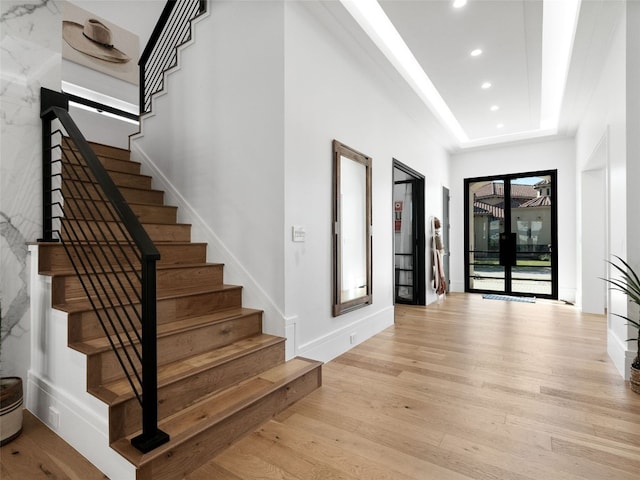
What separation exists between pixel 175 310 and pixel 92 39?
4364 mm

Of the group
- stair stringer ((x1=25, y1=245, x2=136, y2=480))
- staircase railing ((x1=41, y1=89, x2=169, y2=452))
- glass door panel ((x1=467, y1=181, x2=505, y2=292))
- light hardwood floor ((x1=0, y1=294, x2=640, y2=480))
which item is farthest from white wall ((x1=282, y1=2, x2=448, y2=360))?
glass door panel ((x1=467, y1=181, x2=505, y2=292))

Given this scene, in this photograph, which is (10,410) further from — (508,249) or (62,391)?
(508,249)

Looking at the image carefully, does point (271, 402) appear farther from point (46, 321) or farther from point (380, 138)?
point (380, 138)

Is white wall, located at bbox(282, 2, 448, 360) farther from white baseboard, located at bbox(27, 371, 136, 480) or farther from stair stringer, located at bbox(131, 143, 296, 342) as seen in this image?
white baseboard, located at bbox(27, 371, 136, 480)

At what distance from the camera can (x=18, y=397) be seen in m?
1.96

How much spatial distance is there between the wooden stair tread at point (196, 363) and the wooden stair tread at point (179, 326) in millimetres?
193

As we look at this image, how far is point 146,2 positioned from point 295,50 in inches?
151

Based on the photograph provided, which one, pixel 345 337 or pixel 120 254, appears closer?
pixel 120 254

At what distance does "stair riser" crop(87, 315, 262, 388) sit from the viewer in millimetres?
1837

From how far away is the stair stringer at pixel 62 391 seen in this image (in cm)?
168

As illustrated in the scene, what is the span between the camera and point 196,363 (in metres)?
2.18

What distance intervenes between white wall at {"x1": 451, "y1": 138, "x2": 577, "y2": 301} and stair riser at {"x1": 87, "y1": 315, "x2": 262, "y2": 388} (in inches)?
227

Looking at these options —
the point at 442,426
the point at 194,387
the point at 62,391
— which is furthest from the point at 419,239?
the point at 62,391

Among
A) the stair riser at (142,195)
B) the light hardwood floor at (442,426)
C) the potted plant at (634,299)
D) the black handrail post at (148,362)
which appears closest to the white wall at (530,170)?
the light hardwood floor at (442,426)
